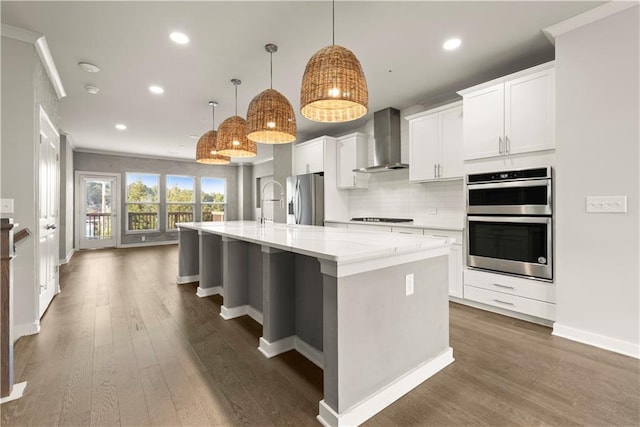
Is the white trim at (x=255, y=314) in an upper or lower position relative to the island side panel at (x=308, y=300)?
lower

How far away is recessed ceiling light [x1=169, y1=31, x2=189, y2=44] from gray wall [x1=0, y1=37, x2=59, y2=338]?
1.27 metres

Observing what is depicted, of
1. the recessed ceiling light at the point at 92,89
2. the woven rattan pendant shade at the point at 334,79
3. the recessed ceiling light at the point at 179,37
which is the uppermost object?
the recessed ceiling light at the point at 92,89

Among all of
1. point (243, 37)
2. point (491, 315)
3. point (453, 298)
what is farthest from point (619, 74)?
point (243, 37)

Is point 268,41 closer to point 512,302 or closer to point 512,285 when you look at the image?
point 512,285

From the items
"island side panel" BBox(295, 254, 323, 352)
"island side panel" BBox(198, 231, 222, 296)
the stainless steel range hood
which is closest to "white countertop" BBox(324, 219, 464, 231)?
the stainless steel range hood

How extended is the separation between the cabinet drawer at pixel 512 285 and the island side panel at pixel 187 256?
3682 millimetres

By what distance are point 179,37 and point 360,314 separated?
9.27 feet

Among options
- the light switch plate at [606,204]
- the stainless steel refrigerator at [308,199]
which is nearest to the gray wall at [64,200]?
the stainless steel refrigerator at [308,199]

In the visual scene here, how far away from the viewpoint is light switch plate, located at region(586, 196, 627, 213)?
87.3 inches

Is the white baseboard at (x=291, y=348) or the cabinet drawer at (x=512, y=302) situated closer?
the white baseboard at (x=291, y=348)

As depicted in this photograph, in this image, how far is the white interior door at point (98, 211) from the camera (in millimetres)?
7676

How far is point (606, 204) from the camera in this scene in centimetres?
229

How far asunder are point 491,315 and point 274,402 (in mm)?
2437

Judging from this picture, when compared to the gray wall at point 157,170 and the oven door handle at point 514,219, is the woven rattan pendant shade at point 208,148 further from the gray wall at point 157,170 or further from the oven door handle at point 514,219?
the gray wall at point 157,170
